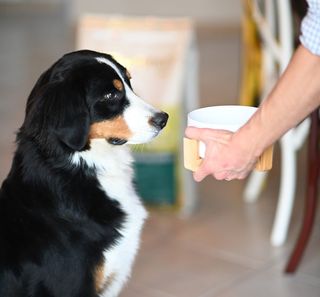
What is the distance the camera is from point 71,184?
1.75m

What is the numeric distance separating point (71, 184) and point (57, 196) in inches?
1.8

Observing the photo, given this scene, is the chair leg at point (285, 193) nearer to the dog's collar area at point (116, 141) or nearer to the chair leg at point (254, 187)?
the chair leg at point (254, 187)

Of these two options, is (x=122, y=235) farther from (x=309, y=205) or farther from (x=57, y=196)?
(x=309, y=205)

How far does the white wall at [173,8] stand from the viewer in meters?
7.39

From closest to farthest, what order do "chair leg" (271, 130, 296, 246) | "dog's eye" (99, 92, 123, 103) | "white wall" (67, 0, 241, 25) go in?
"dog's eye" (99, 92, 123, 103), "chair leg" (271, 130, 296, 246), "white wall" (67, 0, 241, 25)

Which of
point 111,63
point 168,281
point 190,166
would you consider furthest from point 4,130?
point 190,166

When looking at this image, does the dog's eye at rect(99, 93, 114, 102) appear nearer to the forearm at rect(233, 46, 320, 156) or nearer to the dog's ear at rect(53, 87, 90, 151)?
the dog's ear at rect(53, 87, 90, 151)

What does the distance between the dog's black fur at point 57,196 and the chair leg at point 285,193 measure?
39.4 inches

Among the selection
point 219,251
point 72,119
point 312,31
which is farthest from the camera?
point 219,251

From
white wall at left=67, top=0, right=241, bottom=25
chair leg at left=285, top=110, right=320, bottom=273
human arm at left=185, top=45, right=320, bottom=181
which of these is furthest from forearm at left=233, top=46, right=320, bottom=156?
white wall at left=67, top=0, right=241, bottom=25

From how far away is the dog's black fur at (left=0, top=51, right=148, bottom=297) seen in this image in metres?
1.68

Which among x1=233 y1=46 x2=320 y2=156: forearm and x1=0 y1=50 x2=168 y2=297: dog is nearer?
x1=233 y1=46 x2=320 y2=156: forearm

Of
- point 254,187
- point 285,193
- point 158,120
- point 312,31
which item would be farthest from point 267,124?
point 254,187

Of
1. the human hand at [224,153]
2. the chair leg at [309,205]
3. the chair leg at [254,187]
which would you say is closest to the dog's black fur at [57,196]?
the human hand at [224,153]
